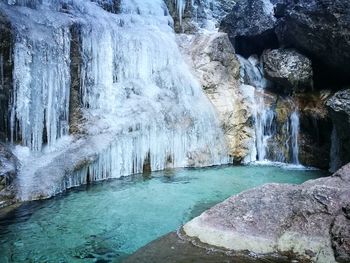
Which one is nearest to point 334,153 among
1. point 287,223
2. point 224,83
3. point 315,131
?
point 315,131

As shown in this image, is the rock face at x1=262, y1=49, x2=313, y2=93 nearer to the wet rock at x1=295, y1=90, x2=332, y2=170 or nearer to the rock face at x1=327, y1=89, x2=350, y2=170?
the wet rock at x1=295, y1=90, x2=332, y2=170

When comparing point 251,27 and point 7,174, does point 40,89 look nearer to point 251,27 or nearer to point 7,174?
point 7,174

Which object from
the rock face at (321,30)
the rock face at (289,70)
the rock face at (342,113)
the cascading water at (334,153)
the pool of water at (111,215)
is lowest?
the pool of water at (111,215)

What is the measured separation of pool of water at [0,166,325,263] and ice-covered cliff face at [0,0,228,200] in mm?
1031

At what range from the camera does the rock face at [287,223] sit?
3.68m

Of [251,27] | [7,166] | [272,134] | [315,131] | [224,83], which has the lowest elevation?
[7,166]

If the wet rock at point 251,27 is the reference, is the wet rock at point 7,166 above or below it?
below

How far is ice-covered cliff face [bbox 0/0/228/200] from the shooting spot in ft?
27.9

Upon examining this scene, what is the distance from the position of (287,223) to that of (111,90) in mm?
7275

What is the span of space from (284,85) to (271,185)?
8824mm

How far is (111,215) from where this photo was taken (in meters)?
6.54

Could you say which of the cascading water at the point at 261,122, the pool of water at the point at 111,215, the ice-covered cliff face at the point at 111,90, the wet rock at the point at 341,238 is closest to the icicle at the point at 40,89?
the ice-covered cliff face at the point at 111,90

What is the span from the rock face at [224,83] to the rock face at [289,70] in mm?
1195

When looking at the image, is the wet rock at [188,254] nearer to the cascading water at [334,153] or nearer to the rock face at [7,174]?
the rock face at [7,174]
